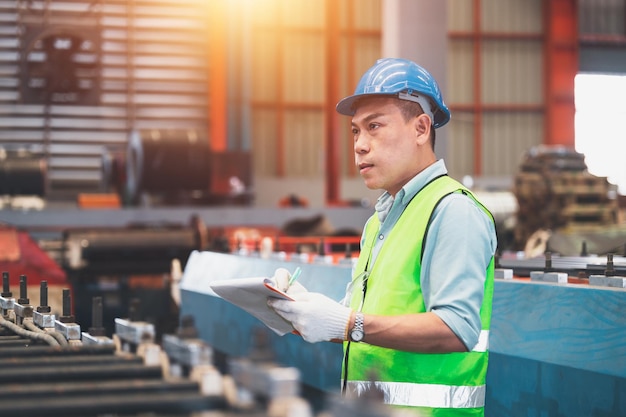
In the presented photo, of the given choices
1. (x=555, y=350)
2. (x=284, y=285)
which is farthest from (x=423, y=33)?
(x=284, y=285)

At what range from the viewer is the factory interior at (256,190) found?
179cm

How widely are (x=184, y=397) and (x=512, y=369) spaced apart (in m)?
2.13

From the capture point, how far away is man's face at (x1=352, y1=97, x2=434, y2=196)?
2.42m

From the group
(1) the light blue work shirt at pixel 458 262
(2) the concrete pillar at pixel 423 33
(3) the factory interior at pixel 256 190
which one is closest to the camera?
(3) the factory interior at pixel 256 190

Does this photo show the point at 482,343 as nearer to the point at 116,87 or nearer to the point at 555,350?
the point at 555,350

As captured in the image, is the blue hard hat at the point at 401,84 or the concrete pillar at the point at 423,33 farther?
the concrete pillar at the point at 423,33

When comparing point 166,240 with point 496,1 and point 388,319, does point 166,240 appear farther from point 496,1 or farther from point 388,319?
point 496,1

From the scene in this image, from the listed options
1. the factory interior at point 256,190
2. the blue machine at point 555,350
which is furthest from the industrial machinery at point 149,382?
the blue machine at point 555,350

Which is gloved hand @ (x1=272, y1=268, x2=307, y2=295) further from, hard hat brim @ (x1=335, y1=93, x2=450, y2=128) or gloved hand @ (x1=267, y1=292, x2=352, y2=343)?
hard hat brim @ (x1=335, y1=93, x2=450, y2=128)

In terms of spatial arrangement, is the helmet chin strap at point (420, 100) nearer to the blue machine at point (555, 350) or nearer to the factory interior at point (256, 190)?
the factory interior at point (256, 190)

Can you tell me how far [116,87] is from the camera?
16.7m

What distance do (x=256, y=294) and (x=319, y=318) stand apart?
10.2 inches

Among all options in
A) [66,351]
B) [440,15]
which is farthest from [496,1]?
[66,351]

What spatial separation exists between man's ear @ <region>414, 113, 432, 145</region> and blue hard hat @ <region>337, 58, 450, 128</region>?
34 mm
